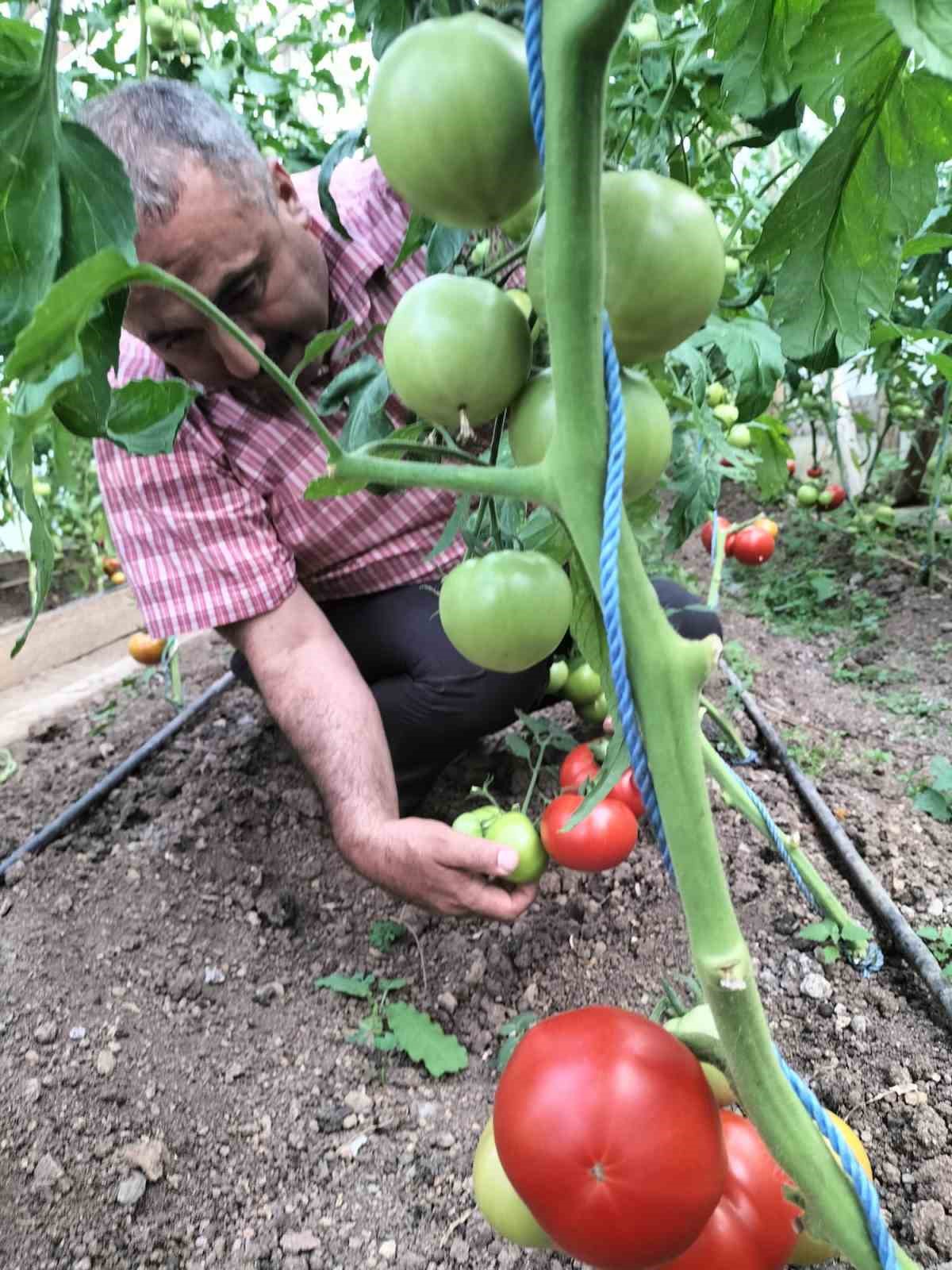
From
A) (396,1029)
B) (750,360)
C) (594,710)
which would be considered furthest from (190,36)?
(396,1029)

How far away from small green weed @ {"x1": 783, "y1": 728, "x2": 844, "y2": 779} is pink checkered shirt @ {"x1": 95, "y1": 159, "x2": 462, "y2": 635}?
87cm

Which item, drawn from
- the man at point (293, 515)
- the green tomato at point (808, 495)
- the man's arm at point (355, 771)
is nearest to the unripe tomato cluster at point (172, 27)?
the man at point (293, 515)

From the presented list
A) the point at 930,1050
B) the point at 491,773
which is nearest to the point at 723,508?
the point at 491,773

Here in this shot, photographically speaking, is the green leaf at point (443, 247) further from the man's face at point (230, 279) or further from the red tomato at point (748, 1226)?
the man's face at point (230, 279)

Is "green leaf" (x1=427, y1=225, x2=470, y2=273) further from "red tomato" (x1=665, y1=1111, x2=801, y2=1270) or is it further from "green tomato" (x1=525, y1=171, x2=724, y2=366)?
"red tomato" (x1=665, y1=1111, x2=801, y2=1270)

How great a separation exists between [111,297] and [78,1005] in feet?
3.70

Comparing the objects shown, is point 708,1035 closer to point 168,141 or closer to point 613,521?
point 613,521

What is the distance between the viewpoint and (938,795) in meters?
1.61

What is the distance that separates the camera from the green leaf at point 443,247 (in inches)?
24.4

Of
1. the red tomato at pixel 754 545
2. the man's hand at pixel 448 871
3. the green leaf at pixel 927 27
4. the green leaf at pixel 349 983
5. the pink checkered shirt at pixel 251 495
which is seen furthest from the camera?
the red tomato at pixel 754 545

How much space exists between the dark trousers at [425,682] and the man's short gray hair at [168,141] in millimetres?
823

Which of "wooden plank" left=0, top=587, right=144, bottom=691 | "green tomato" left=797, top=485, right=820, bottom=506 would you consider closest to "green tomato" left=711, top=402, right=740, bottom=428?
"green tomato" left=797, top=485, right=820, bottom=506

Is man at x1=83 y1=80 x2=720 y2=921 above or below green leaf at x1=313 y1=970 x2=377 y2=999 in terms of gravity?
above

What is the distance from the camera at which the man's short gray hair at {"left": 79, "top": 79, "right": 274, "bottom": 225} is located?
1197 millimetres
